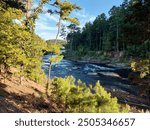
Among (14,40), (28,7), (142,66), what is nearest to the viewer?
(142,66)

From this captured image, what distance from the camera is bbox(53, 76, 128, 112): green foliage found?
14.8m

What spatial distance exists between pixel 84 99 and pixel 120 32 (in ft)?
200

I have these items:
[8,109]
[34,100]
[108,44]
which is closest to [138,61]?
[8,109]

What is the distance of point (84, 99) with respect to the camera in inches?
626

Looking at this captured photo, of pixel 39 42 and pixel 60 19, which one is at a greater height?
pixel 60 19

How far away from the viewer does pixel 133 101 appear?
2672cm

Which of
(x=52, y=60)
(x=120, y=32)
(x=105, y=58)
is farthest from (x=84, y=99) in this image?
(x=105, y=58)

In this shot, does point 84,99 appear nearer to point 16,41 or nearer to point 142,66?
point 142,66

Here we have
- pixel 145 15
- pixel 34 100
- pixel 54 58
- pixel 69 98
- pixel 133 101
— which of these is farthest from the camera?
pixel 133 101

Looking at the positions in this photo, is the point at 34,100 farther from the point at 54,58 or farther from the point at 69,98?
the point at 54,58

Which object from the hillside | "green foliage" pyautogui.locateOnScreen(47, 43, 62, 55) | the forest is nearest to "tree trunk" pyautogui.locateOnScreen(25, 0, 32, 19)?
the forest

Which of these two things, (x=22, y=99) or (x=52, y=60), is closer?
(x=22, y=99)

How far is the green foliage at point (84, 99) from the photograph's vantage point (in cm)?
1480

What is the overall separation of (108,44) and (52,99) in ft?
203
